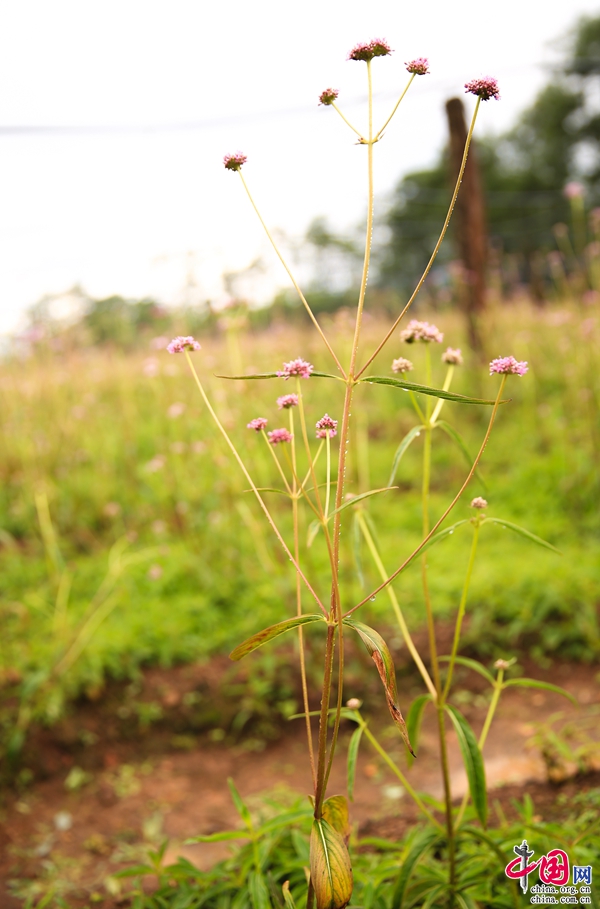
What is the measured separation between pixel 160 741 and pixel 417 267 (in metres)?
20.2

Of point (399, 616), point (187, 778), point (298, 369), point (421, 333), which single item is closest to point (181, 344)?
point (298, 369)

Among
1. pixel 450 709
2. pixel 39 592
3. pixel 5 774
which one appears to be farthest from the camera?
pixel 39 592

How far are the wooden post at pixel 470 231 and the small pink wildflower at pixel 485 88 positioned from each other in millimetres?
4108

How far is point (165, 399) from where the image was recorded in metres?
4.25

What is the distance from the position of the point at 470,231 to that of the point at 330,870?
16.3 feet

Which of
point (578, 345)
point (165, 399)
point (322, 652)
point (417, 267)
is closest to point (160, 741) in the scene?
point (322, 652)

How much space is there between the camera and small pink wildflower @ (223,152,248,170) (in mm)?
970

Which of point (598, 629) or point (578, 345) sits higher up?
point (578, 345)

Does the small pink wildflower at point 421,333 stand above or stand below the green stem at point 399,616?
above

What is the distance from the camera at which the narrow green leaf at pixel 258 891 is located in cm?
123

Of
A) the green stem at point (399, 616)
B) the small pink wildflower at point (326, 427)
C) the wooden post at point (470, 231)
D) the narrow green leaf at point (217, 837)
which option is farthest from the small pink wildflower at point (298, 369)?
the wooden post at point (470, 231)

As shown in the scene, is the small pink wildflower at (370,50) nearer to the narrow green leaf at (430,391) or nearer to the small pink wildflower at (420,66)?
the small pink wildflower at (420,66)

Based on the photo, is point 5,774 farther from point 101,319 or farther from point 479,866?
point 101,319

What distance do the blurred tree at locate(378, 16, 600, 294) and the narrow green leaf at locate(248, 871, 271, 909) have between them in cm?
2014
